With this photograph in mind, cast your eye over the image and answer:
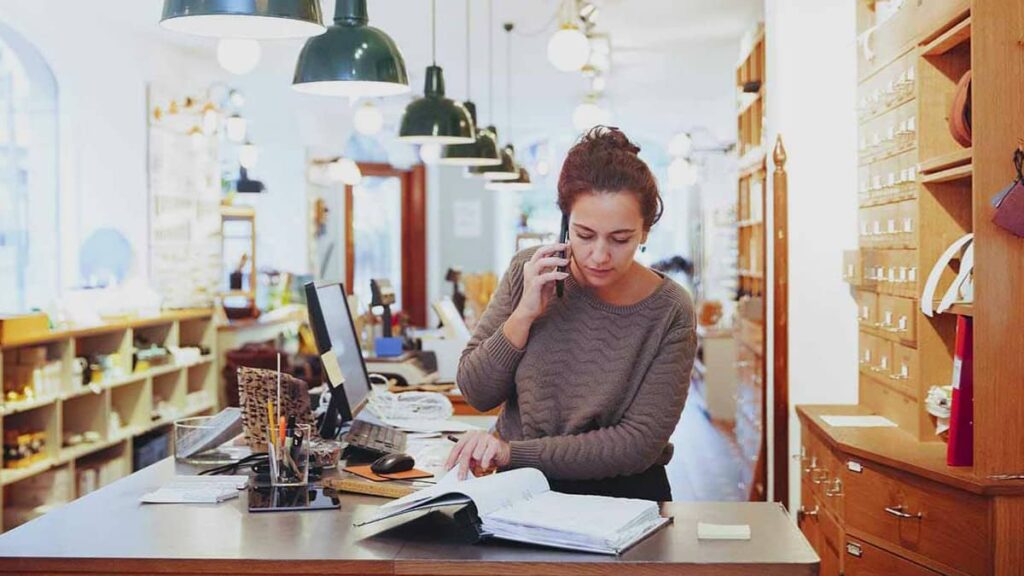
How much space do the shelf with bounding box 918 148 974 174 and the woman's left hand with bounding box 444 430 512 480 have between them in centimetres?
159

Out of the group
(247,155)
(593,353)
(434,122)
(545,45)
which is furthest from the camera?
(545,45)

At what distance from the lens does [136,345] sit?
775 centimetres

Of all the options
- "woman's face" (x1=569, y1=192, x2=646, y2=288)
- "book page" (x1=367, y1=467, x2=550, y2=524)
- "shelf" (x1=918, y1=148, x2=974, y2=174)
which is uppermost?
"shelf" (x1=918, y1=148, x2=974, y2=174)

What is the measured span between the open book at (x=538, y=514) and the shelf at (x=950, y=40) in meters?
1.95

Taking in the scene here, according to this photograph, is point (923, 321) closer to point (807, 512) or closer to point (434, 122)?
point (807, 512)

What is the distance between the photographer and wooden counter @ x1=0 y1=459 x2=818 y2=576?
211 cm

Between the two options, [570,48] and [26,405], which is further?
[570,48]

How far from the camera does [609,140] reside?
8.66ft

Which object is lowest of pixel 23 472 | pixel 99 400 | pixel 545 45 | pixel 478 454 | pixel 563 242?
pixel 23 472

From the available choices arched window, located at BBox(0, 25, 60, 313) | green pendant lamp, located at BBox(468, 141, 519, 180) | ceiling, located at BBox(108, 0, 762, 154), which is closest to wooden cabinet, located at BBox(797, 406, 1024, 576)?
green pendant lamp, located at BBox(468, 141, 519, 180)

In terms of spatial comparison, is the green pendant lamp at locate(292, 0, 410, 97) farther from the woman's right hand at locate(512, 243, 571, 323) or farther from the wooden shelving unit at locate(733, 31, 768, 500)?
the wooden shelving unit at locate(733, 31, 768, 500)

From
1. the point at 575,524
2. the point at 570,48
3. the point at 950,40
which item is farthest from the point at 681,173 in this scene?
the point at 575,524

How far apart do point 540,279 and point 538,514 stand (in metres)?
0.56

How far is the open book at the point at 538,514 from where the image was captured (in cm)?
217
